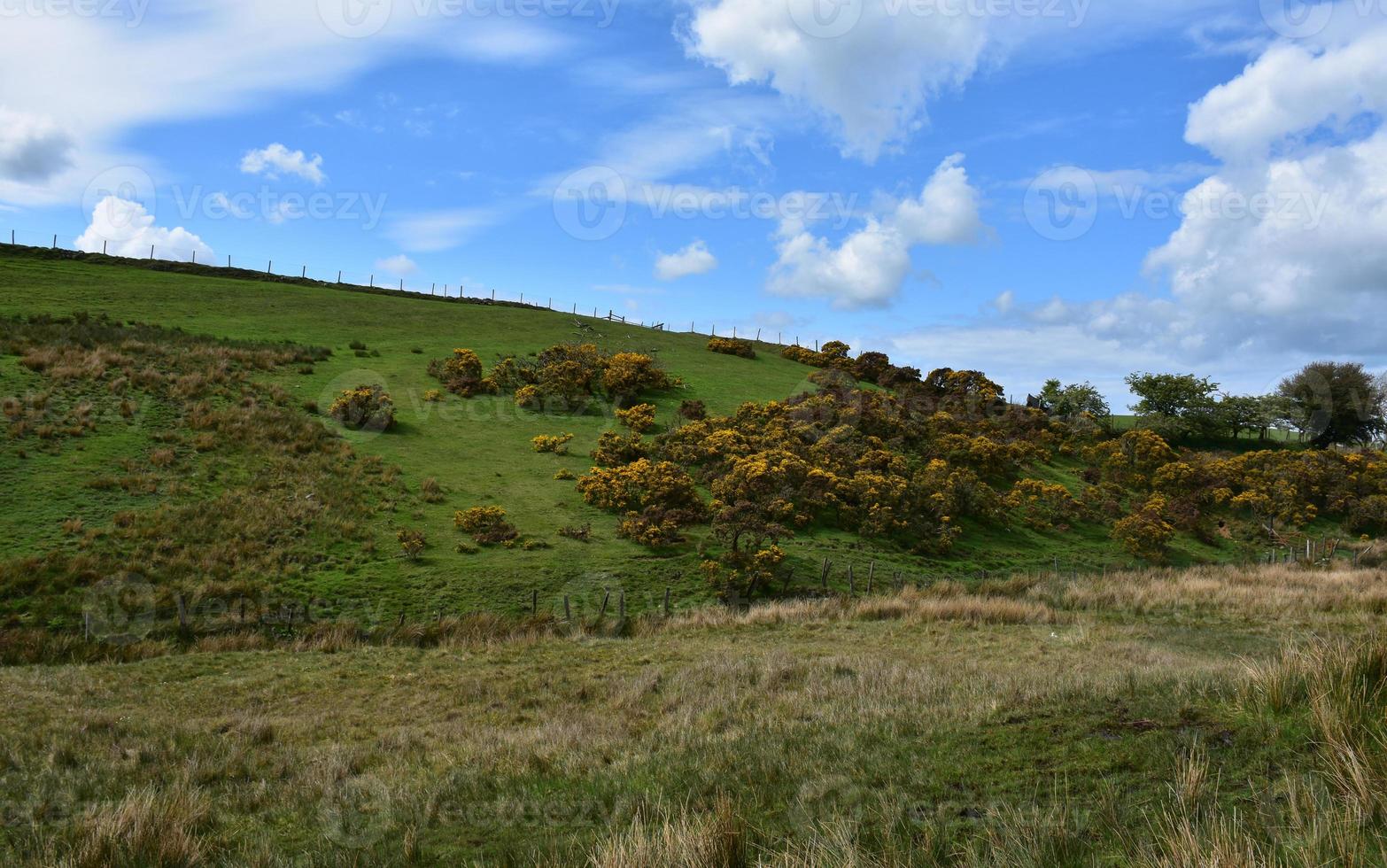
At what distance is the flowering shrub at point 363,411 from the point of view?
38.2 m

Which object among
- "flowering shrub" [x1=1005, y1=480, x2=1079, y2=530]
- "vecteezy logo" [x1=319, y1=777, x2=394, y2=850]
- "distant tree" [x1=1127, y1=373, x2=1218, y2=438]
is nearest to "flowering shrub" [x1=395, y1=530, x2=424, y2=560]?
"vecteezy logo" [x1=319, y1=777, x2=394, y2=850]

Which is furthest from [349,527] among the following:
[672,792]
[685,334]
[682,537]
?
[685,334]

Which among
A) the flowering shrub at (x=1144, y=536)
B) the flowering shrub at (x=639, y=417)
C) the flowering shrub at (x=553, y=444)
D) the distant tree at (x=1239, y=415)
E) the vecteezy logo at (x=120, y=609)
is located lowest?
the vecteezy logo at (x=120, y=609)

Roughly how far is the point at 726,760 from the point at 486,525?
22061 mm

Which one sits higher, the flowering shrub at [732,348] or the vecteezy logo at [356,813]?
the flowering shrub at [732,348]

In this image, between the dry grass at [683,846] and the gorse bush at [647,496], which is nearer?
the dry grass at [683,846]

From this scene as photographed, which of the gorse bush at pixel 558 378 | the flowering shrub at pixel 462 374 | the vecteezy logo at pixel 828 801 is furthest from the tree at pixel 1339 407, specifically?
the vecteezy logo at pixel 828 801

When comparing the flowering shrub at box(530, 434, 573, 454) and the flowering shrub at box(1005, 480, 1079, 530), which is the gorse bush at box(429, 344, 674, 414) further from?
the flowering shrub at box(1005, 480, 1079, 530)

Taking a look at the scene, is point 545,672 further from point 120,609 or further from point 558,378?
point 558,378

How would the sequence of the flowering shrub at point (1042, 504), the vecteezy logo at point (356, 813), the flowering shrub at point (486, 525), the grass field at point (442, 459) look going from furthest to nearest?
the flowering shrub at point (1042, 504)
the flowering shrub at point (486, 525)
the grass field at point (442, 459)
the vecteezy logo at point (356, 813)

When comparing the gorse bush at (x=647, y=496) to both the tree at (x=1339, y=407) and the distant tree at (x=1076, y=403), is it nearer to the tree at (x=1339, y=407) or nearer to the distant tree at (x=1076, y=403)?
the distant tree at (x=1076, y=403)

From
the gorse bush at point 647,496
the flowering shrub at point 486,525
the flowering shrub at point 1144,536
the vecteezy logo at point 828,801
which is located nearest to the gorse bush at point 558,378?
the gorse bush at point 647,496

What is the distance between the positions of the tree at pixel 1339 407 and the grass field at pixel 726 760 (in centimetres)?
6372

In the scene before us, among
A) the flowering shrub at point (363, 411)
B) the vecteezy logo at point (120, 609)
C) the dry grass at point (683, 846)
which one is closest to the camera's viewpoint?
the dry grass at point (683, 846)
